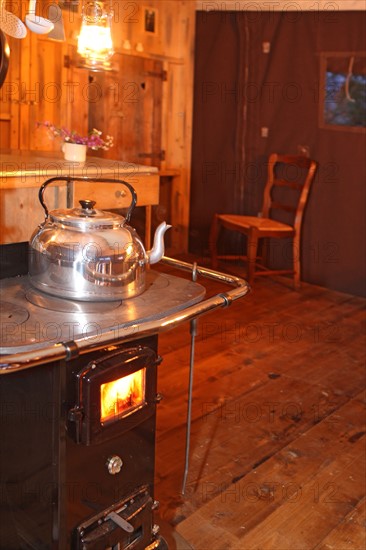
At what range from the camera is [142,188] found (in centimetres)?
336

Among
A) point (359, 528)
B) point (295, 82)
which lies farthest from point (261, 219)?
point (359, 528)

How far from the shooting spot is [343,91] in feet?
16.8

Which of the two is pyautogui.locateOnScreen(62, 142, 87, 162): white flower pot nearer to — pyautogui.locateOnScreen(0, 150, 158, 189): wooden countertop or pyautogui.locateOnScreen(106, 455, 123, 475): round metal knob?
pyautogui.locateOnScreen(0, 150, 158, 189): wooden countertop

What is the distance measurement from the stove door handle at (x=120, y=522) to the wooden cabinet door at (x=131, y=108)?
3896 millimetres

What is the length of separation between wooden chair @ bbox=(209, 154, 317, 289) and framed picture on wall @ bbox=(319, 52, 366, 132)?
0.36 metres

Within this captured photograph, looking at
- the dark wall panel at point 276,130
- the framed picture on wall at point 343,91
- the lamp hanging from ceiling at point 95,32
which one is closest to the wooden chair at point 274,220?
the dark wall panel at point 276,130

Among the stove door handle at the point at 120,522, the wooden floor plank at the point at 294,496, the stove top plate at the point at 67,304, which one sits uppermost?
the stove top plate at the point at 67,304

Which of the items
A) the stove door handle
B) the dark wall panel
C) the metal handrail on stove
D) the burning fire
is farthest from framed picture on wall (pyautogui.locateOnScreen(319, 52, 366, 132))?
the stove door handle

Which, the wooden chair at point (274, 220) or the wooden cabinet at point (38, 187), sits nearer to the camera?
the wooden cabinet at point (38, 187)

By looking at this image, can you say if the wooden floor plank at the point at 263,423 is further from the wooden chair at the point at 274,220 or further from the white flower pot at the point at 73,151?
the white flower pot at the point at 73,151

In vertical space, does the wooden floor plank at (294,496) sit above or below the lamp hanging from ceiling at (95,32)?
below

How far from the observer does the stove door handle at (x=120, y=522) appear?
1782mm

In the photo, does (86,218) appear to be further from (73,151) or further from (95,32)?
(95,32)

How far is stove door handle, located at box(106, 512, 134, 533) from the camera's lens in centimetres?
178
